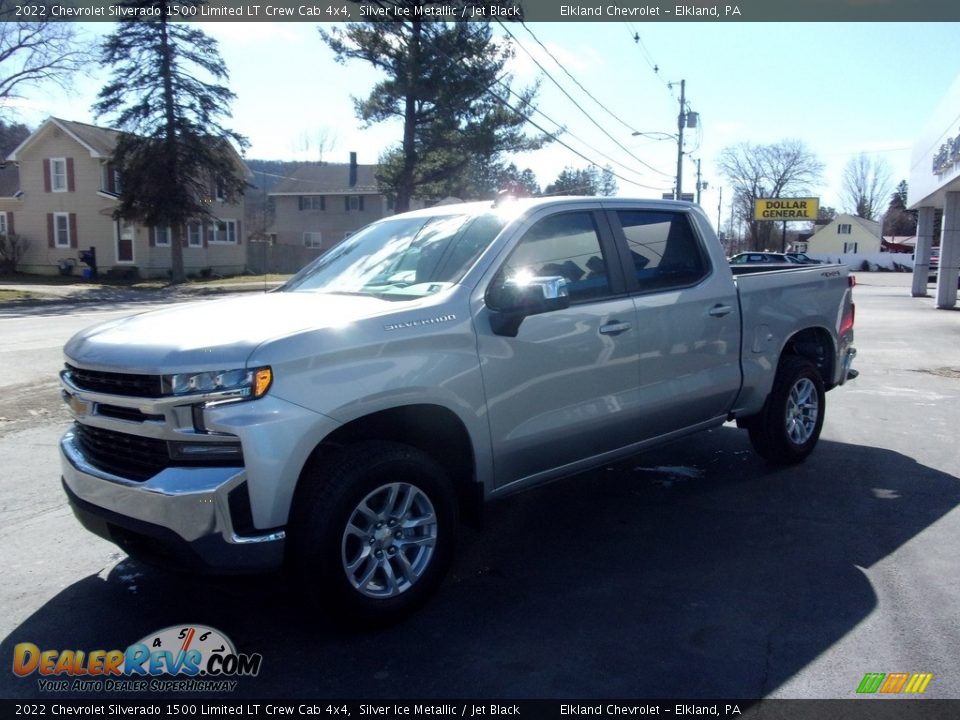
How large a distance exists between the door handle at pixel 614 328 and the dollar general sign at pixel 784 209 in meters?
71.8

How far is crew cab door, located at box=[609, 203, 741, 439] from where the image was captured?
16.8ft

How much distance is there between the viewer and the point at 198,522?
3.25 m

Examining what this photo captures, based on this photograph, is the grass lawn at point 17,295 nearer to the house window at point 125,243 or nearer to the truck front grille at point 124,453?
the house window at point 125,243

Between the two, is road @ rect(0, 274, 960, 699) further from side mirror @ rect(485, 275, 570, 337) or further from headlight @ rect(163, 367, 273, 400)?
side mirror @ rect(485, 275, 570, 337)

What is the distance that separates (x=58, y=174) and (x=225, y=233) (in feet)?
29.7

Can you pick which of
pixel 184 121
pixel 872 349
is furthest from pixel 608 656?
pixel 184 121

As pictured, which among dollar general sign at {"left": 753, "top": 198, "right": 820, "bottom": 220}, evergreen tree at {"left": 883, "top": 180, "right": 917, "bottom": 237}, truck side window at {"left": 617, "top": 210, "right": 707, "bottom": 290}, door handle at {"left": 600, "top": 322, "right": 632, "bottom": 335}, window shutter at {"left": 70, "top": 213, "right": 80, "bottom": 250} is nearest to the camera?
door handle at {"left": 600, "top": 322, "right": 632, "bottom": 335}

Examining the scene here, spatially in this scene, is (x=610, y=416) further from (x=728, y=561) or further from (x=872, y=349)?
(x=872, y=349)

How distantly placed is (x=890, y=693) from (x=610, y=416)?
2.05 meters

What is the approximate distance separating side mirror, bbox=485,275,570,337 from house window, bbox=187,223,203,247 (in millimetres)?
42176

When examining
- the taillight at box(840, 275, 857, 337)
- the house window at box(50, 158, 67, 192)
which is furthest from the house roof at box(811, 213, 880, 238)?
the taillight at box(840, 275, 857, 337)

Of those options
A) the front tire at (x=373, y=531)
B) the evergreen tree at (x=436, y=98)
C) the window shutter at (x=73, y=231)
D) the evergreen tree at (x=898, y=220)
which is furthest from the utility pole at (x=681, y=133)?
the evergreen tree at (x=898, y=220)

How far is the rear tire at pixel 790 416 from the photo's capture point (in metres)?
6.23

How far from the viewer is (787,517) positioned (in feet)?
17.5
